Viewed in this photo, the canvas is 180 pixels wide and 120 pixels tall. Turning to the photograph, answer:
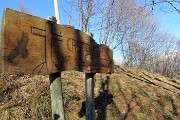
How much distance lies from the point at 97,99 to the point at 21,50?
511 centimetres

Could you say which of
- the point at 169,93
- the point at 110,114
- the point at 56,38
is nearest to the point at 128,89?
the point at 169,93

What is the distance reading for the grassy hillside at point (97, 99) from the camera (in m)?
5.75

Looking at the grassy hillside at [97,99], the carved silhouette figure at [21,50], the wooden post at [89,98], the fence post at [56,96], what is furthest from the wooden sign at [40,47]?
the grassy hillside at [97,99]

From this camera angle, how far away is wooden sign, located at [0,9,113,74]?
7.27 ft

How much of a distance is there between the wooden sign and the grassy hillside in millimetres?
2596

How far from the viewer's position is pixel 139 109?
23.2 ft

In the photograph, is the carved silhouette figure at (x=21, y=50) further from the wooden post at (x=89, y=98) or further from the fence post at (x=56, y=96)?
the wooden post at (x=89, y=98)

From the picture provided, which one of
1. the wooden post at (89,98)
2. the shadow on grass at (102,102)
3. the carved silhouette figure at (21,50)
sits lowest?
the shadow on grass at (102,102)

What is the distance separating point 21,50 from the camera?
7.61 ft

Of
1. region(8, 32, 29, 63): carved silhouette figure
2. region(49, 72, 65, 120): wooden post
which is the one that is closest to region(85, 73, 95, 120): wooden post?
region(49, 72, 65, 120): wooden post

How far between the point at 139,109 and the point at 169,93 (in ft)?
5.94

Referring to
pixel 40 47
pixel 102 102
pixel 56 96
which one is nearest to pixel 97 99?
pixel 102 102

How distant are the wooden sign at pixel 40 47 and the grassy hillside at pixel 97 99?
260 centimetres

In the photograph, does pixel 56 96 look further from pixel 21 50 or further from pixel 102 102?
pixel 102 102
